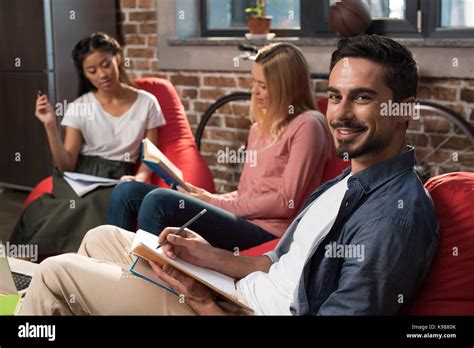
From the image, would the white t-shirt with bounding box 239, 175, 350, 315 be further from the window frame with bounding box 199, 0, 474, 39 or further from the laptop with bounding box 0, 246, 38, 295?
the window frame with bounding box 199, 0, 474, 39

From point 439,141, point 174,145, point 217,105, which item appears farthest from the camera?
point 217,105

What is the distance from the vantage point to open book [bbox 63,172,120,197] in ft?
10.8

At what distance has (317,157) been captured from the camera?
8.46 feet

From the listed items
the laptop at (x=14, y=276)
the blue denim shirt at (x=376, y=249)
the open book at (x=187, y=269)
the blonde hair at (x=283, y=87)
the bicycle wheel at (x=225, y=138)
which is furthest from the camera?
the bicycle wheel at (x=225, y=138)

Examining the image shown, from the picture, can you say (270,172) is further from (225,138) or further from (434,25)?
(225,138)

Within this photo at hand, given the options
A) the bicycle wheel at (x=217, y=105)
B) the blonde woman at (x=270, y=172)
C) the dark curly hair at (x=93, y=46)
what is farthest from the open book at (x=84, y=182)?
the bicycle wheel at (x=217, y=105)

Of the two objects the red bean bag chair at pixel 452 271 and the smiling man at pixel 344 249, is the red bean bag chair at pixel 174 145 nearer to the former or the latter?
the smiling man at pixel 344 249

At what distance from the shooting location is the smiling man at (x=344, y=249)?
1489 millimetres

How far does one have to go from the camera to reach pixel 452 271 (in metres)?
1.59

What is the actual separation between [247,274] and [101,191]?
1.46 meters

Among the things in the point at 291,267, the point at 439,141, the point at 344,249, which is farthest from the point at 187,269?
the point at 439,141

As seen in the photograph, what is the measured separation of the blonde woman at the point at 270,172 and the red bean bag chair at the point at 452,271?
3.11 ft

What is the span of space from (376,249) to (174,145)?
213 centimetres
